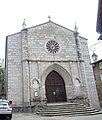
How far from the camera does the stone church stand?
60.4 feet

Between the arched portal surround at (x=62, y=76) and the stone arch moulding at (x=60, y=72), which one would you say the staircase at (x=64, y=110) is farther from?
the stone arch moulding at (x=60, y=72)

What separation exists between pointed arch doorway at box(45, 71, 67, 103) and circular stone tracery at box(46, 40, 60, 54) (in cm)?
267

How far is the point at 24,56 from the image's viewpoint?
63.4 feet

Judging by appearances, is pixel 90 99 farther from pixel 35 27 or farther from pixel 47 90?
pixel 35 27

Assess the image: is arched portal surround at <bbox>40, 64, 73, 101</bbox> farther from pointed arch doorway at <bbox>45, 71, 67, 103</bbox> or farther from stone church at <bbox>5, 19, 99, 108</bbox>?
pointed arch doorway at <bbox>45, 71, 67, 103</bbox>

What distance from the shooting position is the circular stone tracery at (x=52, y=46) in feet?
68.1

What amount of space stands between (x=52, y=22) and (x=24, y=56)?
6308 millimetres

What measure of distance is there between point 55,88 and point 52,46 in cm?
509

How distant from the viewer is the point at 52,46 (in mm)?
20938

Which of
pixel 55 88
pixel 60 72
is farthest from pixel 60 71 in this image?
pixel 55 88

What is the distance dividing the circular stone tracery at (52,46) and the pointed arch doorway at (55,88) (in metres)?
2.67

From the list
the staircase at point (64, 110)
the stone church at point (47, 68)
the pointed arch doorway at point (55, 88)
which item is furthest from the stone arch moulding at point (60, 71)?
the staircase at point (64, 110)

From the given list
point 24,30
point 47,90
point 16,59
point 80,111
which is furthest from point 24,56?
point 80,111

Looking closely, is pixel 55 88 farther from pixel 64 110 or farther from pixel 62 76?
pixel 64 110
